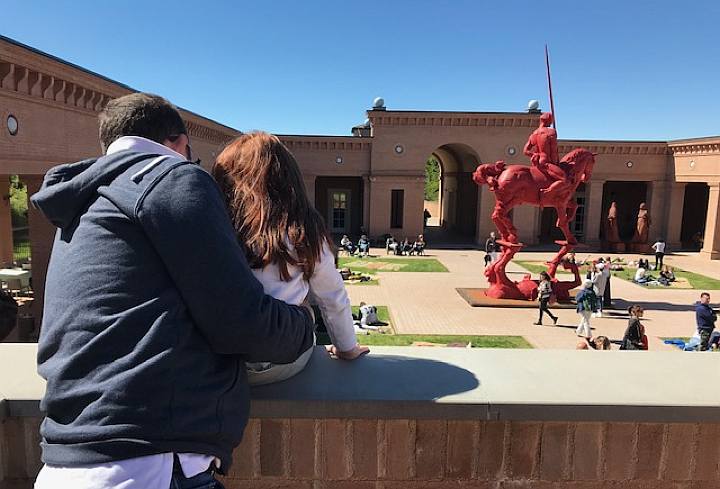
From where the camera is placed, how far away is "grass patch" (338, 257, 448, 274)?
22.0m

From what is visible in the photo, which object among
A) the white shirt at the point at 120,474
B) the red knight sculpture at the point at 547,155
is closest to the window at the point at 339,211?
the red knight sculpture at the point at 547,155

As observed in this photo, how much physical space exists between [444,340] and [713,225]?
70.5 feet

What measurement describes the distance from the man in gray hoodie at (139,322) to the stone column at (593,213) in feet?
104

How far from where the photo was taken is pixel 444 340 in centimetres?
1199

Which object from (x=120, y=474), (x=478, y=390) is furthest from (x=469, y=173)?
(x=120, y=474)

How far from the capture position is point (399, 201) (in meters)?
31.0

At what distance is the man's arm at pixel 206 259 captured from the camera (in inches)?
52.8

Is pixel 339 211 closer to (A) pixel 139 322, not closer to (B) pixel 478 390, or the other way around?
(B) pixel 478 390

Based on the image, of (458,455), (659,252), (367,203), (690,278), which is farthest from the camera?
(367,203)

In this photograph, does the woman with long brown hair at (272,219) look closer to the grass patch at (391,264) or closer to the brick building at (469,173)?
the grass patch at (391,264)

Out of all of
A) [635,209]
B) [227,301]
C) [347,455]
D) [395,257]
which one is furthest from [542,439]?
[635,209]

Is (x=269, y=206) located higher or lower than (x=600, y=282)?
higher

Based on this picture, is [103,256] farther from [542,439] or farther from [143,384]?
[542,439]

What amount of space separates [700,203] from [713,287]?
16843 millimetres
